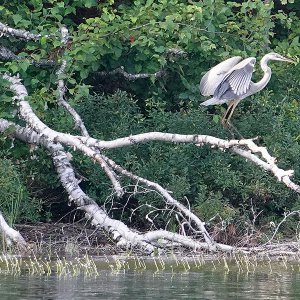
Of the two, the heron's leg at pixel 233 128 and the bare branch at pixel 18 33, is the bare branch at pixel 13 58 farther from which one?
the heron's leg at pixel 233 128

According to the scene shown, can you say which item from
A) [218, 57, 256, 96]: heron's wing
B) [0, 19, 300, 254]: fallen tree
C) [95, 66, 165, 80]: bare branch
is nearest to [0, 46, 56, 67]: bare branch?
[0, 19, 300, 254]: fallen tree

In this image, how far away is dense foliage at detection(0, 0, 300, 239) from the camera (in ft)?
32.5

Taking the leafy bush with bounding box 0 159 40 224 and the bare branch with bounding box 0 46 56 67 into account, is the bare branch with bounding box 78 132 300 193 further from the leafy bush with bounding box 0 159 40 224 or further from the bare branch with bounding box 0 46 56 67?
the bare branch with bounding box 0 46 56 67

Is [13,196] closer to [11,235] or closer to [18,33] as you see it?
→ [11,235]

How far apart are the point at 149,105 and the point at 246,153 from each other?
212 cm

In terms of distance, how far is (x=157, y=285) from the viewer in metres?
7.12

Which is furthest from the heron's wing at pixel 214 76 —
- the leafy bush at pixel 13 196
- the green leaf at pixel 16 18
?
the leafy bush at pixel 13 196

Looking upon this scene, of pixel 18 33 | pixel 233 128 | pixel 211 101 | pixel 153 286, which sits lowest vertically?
pixel 153 286

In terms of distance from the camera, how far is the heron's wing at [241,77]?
10367 mm

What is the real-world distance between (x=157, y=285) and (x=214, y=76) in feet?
12.2

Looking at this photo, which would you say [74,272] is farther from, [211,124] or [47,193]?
[211,124]

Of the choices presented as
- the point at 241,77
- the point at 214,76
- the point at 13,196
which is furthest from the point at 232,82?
the point at 13,196

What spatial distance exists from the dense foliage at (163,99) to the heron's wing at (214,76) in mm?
221

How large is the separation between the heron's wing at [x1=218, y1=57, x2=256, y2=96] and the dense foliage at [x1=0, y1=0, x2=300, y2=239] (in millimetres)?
320
